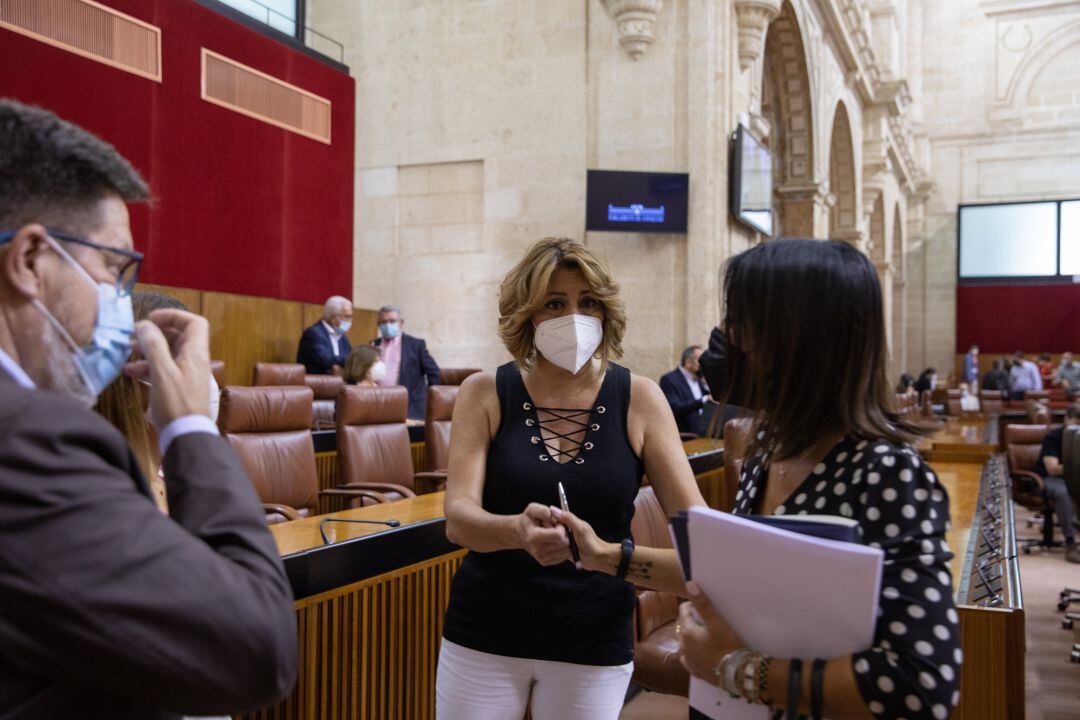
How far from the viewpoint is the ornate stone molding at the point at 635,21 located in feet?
27.7

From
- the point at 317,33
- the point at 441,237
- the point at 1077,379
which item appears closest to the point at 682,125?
the point at 441,237

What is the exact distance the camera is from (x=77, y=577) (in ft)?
2.31

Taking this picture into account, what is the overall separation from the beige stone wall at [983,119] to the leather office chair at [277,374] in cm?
2054

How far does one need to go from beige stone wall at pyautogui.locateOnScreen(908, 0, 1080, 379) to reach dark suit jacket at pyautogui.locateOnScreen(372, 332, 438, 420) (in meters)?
19.5

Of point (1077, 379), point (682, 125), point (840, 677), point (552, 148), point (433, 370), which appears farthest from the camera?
point (1077, 379)

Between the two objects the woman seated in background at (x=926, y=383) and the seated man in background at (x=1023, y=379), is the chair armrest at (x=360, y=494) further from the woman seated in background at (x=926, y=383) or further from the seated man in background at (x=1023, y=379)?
the seated man in background at (x=1023, y=379)

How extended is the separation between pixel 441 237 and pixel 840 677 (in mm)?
8974

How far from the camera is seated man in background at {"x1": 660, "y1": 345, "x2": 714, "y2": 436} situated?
6711 millimetres

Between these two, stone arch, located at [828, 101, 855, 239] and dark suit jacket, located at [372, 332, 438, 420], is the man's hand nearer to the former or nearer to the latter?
dark suit jacket, located at [372, 332, 438, 420]

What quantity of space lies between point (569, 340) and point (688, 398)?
5112 millimetres

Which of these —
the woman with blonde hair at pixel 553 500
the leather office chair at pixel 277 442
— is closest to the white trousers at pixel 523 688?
the woman with blonde hair at pixel 553 500

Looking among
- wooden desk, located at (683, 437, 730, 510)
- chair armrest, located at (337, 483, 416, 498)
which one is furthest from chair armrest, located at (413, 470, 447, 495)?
wooden desk, located at (683, 437, 730, 510)

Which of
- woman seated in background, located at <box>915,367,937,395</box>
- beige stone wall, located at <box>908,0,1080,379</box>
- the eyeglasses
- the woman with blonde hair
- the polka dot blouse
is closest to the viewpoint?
the eyeglasses

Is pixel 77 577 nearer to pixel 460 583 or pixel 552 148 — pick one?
pixel 460 583
